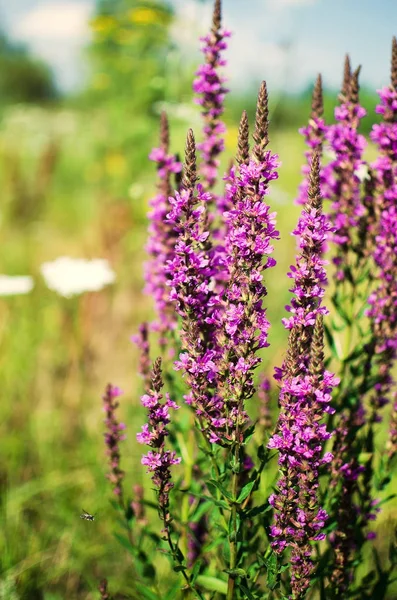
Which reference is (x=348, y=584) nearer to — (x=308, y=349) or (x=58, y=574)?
(x=308, y=349)

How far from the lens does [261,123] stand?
1646 mm

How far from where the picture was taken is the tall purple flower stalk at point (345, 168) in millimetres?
2535

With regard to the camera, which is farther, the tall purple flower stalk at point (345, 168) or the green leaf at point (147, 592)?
the tall purple flower stalk at point (345, 168)

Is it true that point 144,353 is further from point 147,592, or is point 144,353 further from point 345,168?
point 345,168

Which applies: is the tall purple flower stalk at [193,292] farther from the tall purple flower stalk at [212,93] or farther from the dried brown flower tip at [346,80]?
the dried brown flower tip at [346,80]

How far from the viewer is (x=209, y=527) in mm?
2777

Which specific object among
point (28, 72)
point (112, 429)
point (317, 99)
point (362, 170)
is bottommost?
point (112, 429)

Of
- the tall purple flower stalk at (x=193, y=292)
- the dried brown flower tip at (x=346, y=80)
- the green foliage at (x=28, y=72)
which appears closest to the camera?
the tall purple flower stalk at (x=193, y=292)

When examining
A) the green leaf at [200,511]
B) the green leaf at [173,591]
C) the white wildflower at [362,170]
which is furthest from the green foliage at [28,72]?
the green leaf at [173,591]

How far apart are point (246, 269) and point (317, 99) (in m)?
1.19

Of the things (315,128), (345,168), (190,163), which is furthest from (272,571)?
(315,128)

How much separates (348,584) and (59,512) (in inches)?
74.7

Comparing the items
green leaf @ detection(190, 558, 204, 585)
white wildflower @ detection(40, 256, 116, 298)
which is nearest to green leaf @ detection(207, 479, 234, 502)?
green leaf @ detection(190, 558, 204, 585)

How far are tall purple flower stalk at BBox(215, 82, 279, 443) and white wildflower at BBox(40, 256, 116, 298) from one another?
2.60 meters
